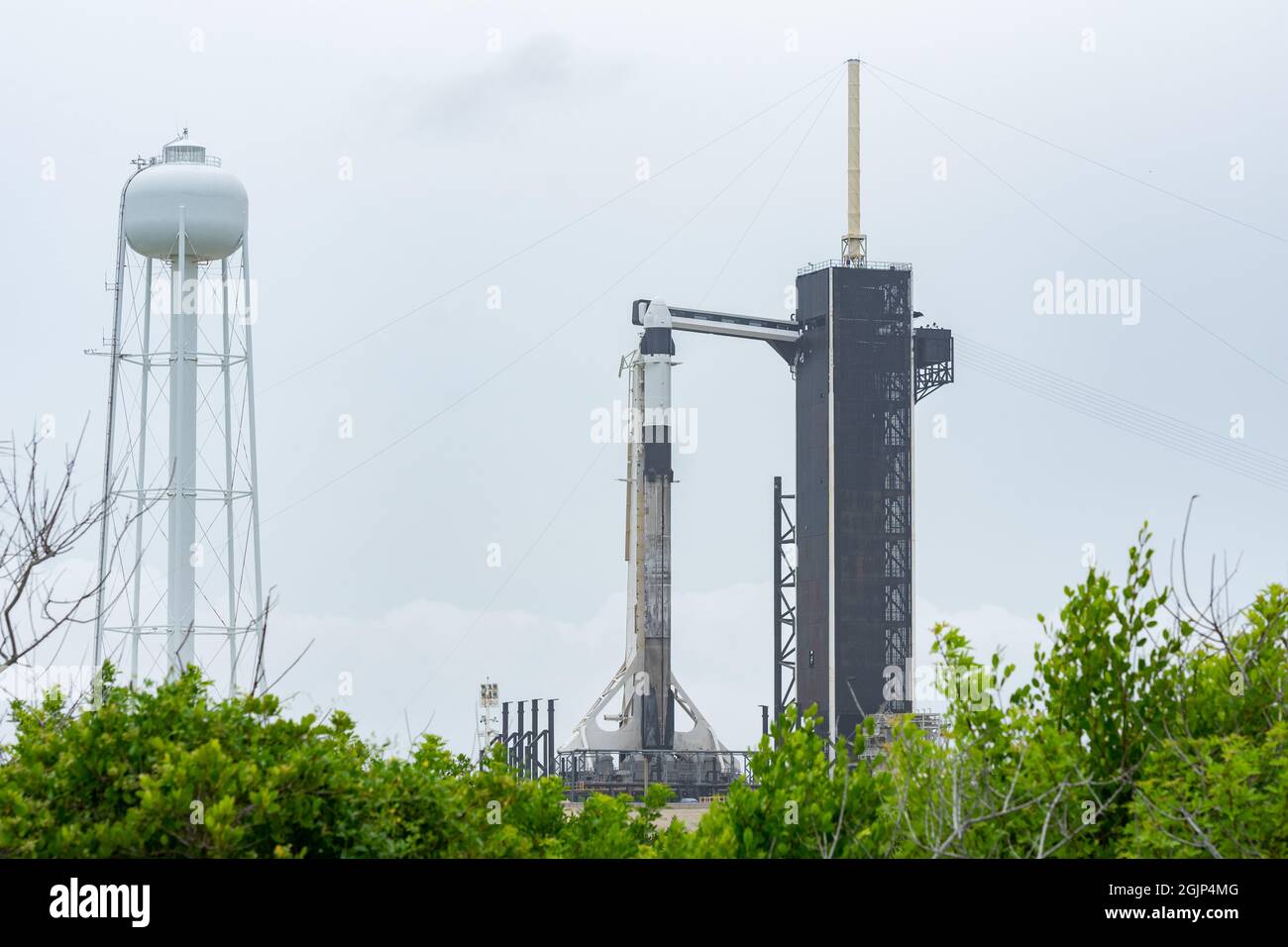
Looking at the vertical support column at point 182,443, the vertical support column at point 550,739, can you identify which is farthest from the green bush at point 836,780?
the vertical support column at point 550,739

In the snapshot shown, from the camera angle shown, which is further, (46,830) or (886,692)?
(886,692)

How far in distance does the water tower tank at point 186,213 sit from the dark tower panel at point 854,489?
105 ft

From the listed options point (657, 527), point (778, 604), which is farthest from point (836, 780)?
point (778, 604)

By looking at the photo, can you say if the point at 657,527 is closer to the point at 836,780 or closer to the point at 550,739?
the point at 550,739

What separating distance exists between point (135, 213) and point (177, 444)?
20.1 ft

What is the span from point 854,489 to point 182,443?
33.2 metres

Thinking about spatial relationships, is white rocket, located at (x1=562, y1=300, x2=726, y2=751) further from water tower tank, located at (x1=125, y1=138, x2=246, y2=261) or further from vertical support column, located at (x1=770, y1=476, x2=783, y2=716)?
water tower tank, located at (x1=125, y1=138, x2=246, y2=261)

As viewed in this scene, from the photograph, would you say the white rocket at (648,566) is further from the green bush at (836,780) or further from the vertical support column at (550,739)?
the green bush at (836,780)

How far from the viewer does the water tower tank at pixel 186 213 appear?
4772cm

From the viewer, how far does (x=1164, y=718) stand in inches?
590

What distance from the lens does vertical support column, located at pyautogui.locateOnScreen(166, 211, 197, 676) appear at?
4712 centimetres
